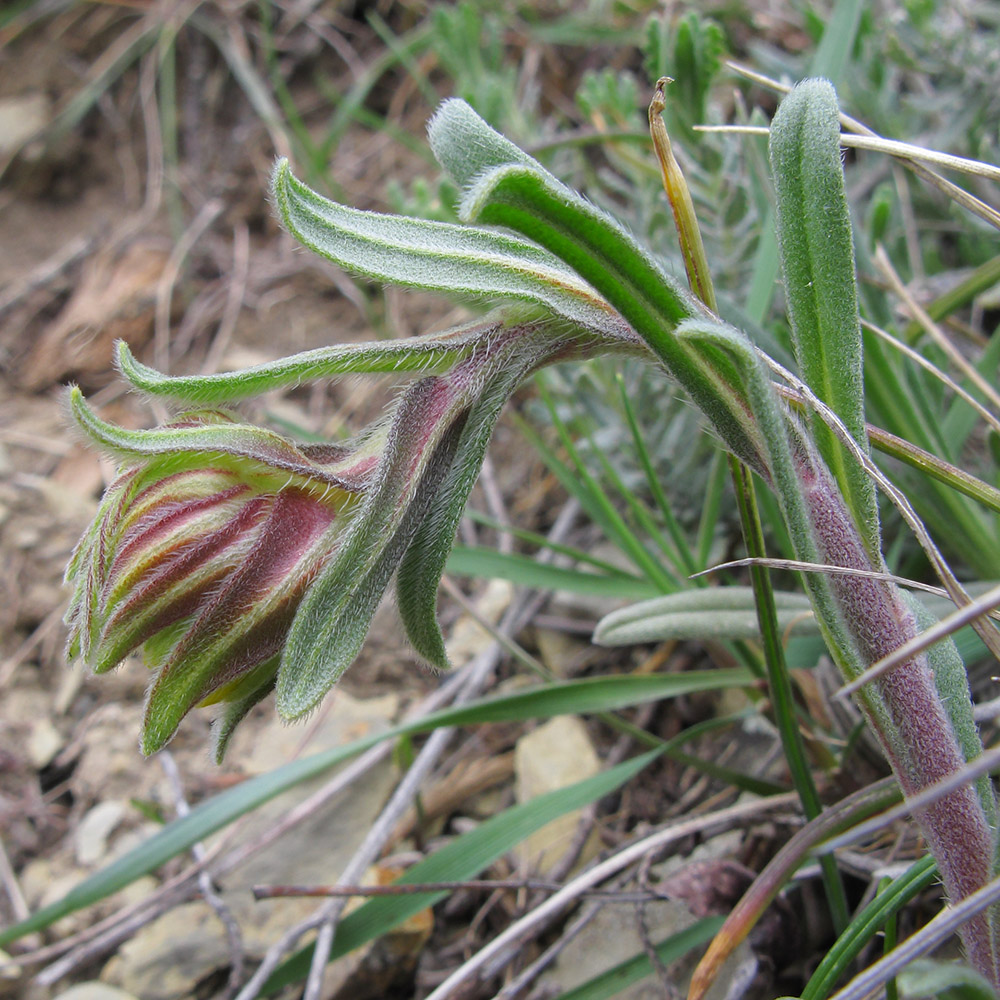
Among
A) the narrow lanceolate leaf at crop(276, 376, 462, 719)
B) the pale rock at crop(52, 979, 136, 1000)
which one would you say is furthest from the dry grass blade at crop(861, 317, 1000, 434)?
the pale rock at crop(52, 979, 136, 1000)

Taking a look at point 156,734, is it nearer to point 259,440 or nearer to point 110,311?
point 259,440

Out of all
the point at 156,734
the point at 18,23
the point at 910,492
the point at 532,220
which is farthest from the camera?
the point at 18,23

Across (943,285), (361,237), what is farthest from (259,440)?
(943,285)

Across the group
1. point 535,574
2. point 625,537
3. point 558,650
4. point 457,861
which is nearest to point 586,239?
point 625,537

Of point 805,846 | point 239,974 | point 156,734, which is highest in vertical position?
point 156,734

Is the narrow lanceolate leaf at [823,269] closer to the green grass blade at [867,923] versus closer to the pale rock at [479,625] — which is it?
the green grass blade at [867,923]

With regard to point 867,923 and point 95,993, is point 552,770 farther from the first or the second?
point 95,993

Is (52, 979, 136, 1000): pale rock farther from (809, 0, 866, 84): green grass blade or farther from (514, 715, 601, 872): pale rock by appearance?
(809, 0, 866, 84): green grass blade
